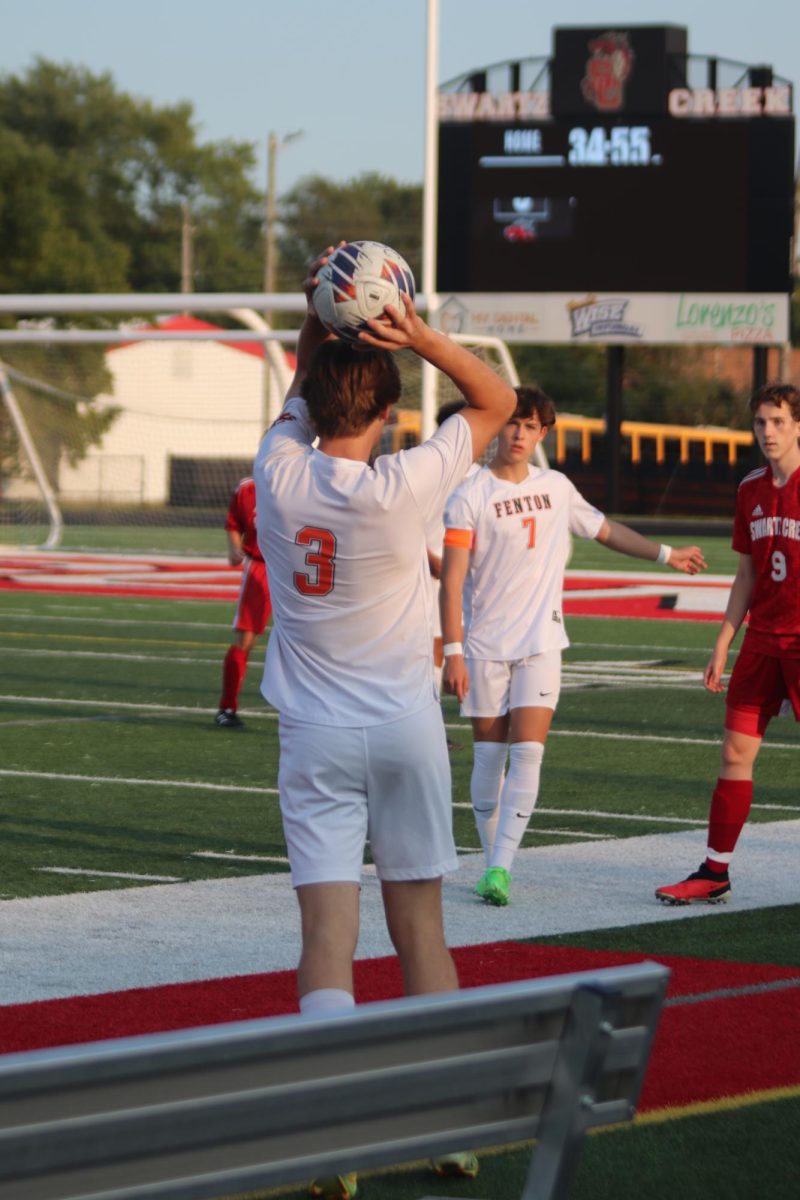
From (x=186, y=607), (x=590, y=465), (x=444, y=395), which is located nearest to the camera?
(x=186, y=607)

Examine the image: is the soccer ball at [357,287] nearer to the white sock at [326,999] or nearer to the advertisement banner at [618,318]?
the white sock at [326,999]

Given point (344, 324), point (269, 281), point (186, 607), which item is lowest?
point (186, 607)

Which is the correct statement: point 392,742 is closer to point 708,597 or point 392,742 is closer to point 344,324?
point 344,324

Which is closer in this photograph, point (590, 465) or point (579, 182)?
point (579, 182)

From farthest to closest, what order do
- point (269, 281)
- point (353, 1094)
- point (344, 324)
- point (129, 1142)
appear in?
point (269, 281), point (344, 324), point (353, 1094), point (129, 1142)

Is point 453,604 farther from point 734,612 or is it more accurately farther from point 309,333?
point 309,333

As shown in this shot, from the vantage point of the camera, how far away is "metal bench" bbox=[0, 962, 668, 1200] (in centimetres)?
264

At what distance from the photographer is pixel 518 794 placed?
7.77 meters

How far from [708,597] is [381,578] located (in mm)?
20608

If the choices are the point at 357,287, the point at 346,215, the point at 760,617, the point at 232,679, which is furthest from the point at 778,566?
the point at 346,215

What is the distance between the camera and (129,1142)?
2.73 m

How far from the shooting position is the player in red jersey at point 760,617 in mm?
7418

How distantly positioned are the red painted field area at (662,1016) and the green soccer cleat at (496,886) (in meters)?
0.75

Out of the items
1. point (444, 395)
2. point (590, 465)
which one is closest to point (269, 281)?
point (590, 465)
